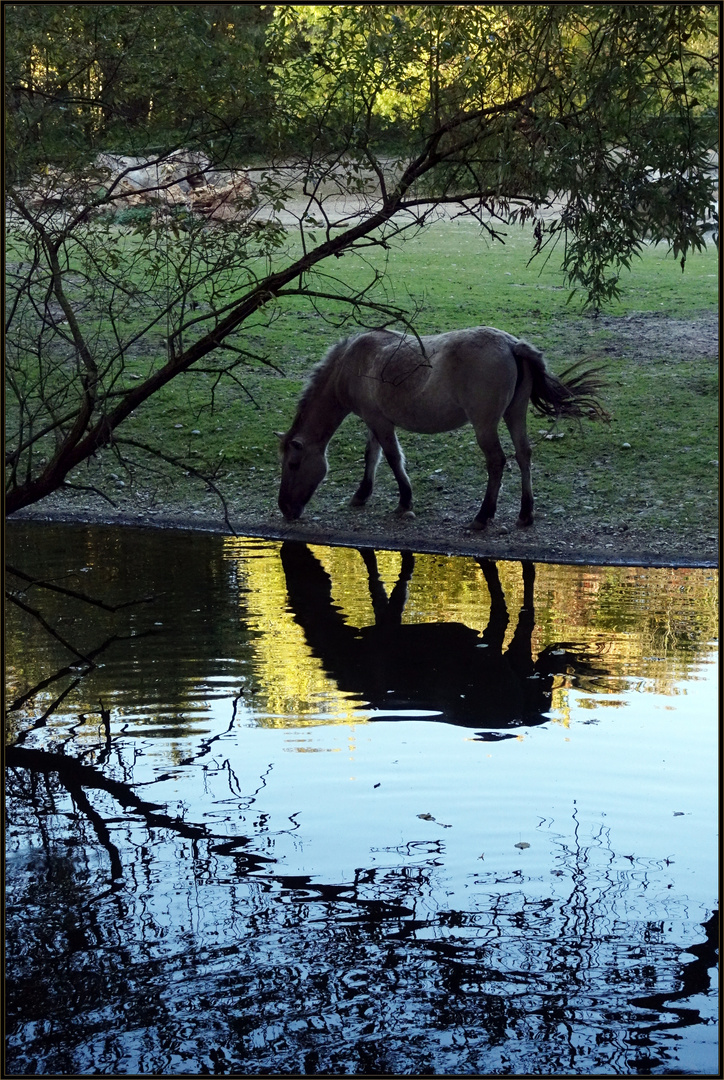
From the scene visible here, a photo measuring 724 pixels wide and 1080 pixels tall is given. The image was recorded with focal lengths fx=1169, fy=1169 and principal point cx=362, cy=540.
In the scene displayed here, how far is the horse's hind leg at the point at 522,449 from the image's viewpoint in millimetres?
11789

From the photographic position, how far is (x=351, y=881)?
Result: 4.92 meters

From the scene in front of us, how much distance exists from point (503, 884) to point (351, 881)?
639mm

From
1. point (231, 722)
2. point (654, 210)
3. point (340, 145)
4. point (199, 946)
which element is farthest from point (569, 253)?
point (199, 946)

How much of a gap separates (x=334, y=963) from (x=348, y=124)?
570 cm

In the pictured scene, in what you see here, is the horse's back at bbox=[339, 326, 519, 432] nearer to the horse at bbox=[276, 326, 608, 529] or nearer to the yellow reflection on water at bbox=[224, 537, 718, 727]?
the horse at bbox=[276, 326, 608, 529]

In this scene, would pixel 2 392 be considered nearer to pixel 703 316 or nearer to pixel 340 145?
pixel 340 145

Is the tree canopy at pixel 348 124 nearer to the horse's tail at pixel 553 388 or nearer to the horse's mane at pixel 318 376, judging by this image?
the horse's tail at pixel 553 388

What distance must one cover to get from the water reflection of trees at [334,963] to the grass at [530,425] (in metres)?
5.35

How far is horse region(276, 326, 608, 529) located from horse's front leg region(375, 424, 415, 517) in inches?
0.4

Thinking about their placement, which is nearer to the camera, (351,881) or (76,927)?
(76,927)

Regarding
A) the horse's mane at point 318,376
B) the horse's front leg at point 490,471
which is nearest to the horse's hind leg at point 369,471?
the horse's mane at point 318,376

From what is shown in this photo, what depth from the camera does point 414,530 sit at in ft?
39.2

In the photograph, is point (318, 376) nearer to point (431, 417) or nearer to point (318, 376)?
point (318, 376)

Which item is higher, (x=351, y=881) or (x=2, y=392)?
(x=2, y=392)
